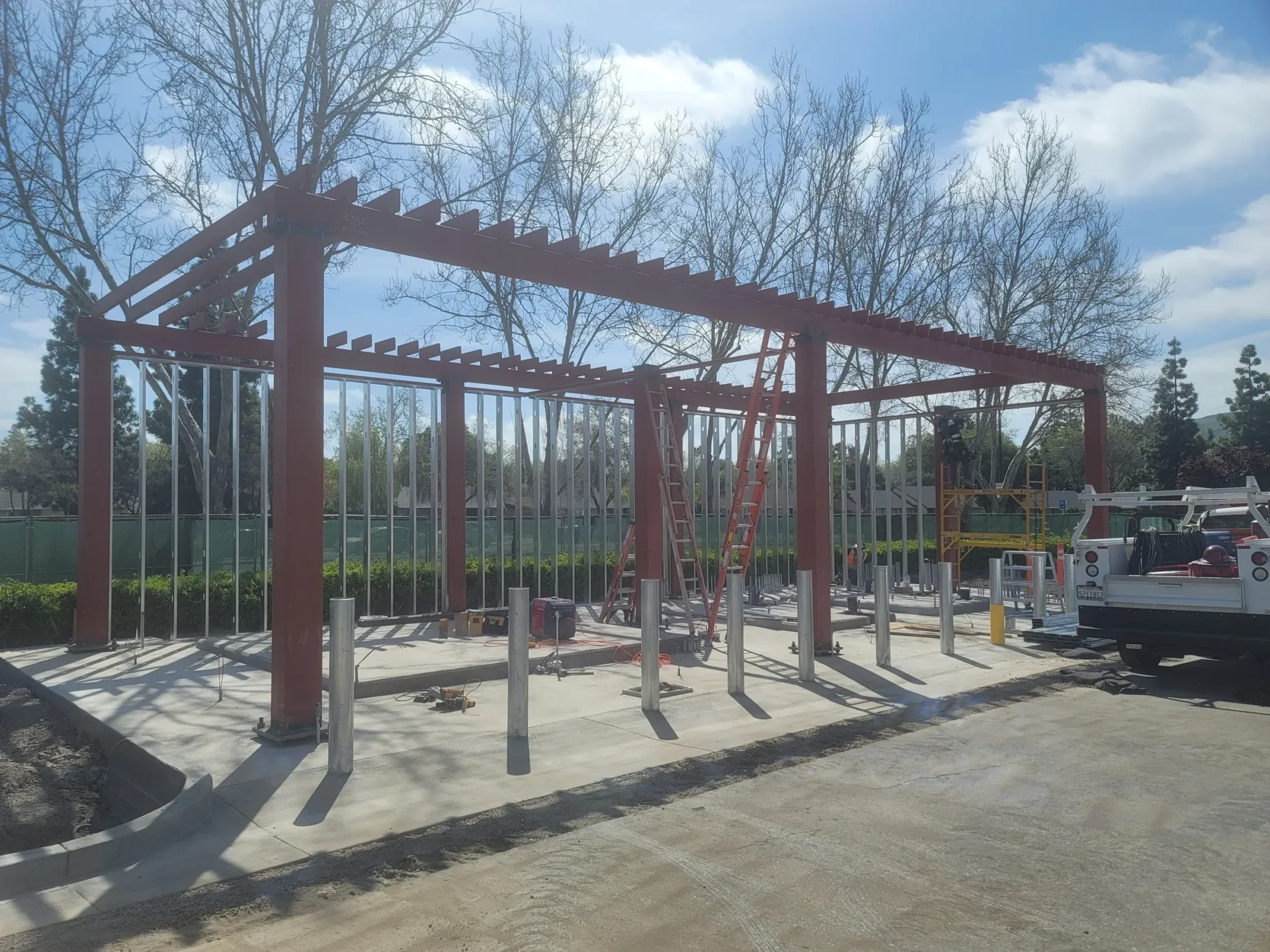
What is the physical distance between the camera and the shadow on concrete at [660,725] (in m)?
7.66

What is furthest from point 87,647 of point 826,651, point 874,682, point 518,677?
point 874,682

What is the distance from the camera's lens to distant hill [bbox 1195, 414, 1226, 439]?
54.4m

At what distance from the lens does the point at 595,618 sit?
592 inches

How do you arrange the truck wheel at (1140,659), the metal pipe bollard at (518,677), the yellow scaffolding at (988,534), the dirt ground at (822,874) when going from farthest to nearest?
the yellow scaffolding at (988,534) → the truck wheel at (1140,659) → the metal pipe bollard at (518,677) → the dirt ground at (822,874)

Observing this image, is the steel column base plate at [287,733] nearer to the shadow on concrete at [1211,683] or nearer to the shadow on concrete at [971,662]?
the shadow on concrete at [971,662]

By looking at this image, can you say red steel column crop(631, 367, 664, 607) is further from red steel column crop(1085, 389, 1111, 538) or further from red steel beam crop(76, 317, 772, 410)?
red steel column crop(1085, 389, 1111, 538)

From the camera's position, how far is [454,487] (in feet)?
47.4

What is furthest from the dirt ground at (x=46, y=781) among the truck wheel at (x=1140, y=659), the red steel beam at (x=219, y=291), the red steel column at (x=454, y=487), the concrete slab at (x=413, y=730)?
the truck wheel at (x=1140, y=659)

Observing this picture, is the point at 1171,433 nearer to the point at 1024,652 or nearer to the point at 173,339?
the point at 1024,652

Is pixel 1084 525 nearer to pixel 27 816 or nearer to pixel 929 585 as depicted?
pixel 929 585

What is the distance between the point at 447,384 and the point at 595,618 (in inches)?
177

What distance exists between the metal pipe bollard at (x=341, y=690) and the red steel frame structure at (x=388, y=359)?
0.63 metres

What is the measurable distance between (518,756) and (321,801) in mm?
1558

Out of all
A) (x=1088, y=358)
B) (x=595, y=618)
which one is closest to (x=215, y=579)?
(x=595, y=618)
